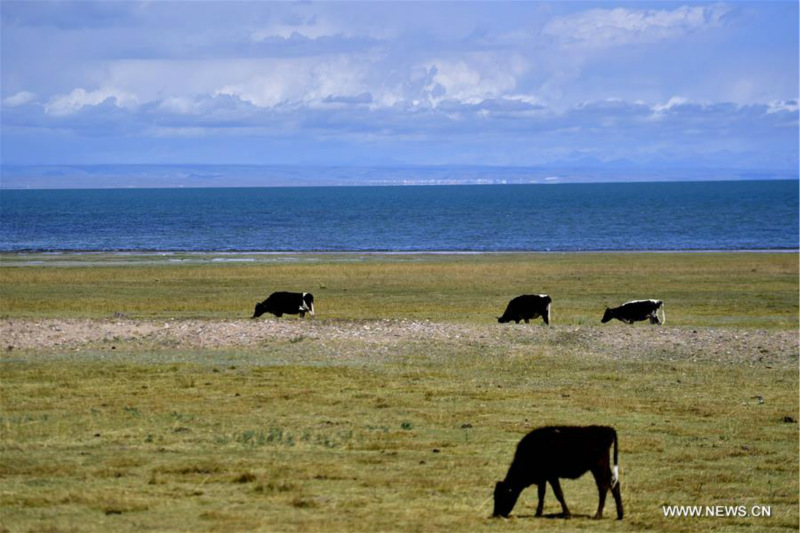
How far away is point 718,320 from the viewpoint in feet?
121

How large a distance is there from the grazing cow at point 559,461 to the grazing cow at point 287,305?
2519 cm

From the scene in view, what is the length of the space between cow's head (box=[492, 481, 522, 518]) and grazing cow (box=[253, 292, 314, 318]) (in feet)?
82.5

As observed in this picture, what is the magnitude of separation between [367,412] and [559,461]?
7636mm

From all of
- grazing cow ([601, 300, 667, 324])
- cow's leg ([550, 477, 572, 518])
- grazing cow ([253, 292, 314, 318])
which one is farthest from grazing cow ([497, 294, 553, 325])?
cow's leg ([550, 477, 572, 518])

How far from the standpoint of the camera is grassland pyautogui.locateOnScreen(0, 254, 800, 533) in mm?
13188

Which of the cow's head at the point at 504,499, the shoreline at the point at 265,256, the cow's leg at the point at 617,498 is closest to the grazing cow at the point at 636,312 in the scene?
the cow's leg at the point at 617,498

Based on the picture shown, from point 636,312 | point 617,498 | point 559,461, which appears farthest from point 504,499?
point 636,312

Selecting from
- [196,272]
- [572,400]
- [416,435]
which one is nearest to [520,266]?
[196,272]

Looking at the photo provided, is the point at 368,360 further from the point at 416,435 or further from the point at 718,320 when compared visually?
the point at 718,320

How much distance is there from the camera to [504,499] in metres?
12.9

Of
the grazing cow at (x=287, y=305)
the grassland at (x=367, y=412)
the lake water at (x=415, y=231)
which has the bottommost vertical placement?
the grassland at (x=367, y=412)

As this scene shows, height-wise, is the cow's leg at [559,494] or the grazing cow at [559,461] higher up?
the grazing cow at [559,461]

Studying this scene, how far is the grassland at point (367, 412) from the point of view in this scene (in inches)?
519

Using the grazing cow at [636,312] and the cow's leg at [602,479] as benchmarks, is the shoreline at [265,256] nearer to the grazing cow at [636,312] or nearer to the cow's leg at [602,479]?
the grazing cow at [636,312]
